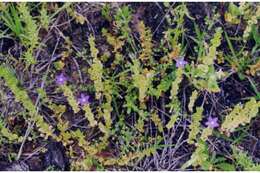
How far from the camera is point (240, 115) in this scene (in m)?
1.98

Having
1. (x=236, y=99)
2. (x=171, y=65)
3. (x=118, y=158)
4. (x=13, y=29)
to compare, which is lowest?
(x=118, y=158)

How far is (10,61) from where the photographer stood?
2.27 meters

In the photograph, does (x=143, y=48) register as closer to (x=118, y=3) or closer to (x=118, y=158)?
(x=118, y=3)

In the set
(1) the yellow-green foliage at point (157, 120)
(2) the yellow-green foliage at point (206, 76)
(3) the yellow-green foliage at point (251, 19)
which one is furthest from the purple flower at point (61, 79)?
(3) the yellow-green foliage at point (251, 19)

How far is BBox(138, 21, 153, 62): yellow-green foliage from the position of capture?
2.17 m

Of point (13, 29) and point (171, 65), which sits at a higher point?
point (13, 29)

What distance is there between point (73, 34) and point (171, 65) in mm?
478

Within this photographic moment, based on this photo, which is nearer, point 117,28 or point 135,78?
point 135,78

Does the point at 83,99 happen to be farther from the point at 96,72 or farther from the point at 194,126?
the point at 194,126

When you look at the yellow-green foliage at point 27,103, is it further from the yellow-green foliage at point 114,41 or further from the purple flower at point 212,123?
the purple flower at point 212,123

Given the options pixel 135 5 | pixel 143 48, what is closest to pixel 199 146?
pixel 143 48

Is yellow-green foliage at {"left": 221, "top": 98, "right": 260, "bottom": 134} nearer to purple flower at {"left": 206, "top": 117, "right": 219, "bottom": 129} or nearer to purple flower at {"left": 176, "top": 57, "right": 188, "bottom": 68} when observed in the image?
purple flower at {"left": 206, "top": 117, "right": 219, "bottom": 129}

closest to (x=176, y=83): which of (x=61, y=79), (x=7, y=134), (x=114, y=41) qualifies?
(x=114, y=41)

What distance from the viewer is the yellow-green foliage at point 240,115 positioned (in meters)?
1.95
